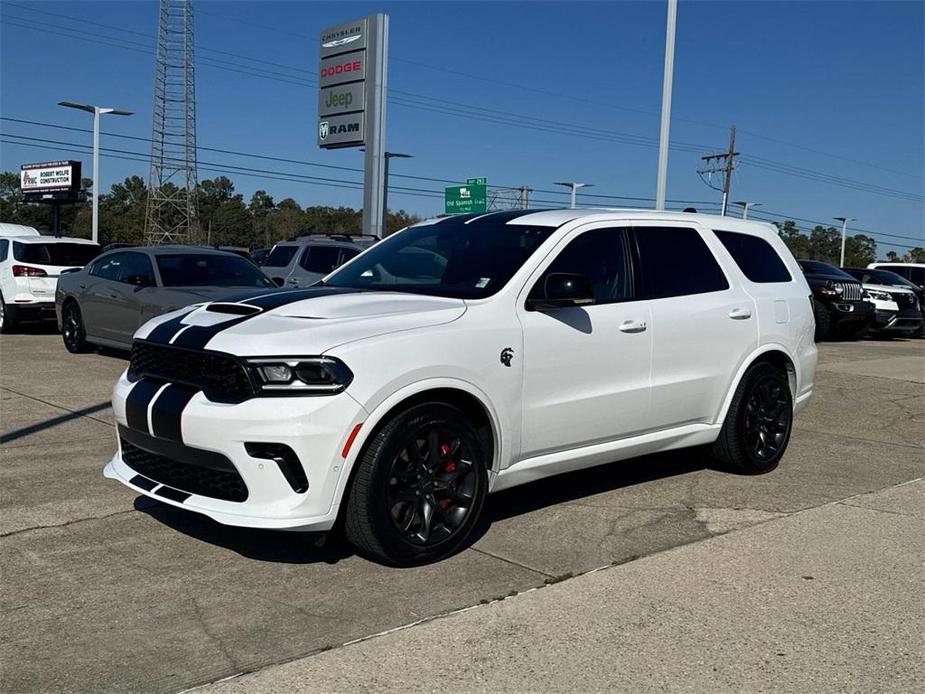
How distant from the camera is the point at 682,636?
3.71 m

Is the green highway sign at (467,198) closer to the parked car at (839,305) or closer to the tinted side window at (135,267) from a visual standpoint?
the parked car at (839,305)

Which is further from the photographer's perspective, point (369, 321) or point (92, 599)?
point (369, 321)

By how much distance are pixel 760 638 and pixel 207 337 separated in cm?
269

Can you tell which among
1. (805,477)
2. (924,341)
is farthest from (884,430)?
(924,341)

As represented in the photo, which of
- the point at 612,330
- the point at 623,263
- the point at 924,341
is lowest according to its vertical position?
the point at 924,341

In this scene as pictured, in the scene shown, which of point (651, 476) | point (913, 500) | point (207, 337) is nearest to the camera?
point (207, 337)

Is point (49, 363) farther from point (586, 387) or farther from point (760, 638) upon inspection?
point (760, 638)

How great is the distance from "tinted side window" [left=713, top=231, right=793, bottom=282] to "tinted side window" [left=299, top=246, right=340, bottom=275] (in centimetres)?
1090

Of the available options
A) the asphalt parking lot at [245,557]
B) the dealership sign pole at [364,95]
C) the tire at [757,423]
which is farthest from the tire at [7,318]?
the tire at [757,423]

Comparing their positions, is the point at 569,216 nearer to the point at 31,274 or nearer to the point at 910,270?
the point at 31,274

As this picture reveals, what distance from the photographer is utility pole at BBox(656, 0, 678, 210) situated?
15492 mm

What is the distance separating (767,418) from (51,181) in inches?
1904

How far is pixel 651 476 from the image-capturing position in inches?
256

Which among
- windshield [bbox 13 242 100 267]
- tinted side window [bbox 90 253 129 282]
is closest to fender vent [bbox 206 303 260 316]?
tinted side window [bbox 90 253 129 282]
